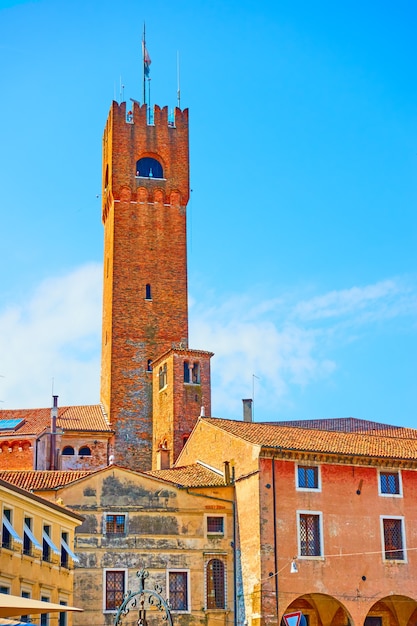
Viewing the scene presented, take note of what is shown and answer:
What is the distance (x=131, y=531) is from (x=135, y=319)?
66.3 feet

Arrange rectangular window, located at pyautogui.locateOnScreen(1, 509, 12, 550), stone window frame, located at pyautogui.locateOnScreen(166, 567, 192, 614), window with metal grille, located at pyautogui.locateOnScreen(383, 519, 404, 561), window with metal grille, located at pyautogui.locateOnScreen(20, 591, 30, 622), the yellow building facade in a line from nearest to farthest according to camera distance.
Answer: window with metal grille, located at pyautogui.locateOnScreen(20, 591, 30, 622) → rectangular window, located at pyautogui.locateOnScreen(1, 509, 12, 550) → the yellow building facade → stone window frame, located at pyautogui.locateOnScreen(166, 567, 192, 614) → window with metal grille, located at pyautogui.locateOnScreen(383, 519, 404, 561)

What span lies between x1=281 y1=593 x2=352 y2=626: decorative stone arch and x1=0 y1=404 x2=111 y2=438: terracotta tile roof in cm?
1718

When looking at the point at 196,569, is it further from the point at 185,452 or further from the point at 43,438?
the point at 43,438

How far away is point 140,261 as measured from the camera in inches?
2283

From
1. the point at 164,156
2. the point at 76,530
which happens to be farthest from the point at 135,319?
the point at 76,530

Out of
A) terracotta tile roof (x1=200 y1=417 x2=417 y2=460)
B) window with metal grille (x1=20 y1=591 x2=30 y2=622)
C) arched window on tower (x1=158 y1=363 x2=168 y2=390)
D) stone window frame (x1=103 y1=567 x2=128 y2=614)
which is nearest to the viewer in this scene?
window with metal grille (x1=20 y1=591 x2=30 y2=622)

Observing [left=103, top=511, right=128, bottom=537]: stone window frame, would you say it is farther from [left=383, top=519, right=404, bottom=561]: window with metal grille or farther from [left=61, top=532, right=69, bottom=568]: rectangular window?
[left=383, top=519, right=404, bottom=561]: window with metal grille

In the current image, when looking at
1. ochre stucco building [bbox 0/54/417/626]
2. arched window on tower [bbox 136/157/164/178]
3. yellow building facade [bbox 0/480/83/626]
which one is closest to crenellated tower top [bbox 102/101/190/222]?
arched window on tower [bbox 136/157/164/178]

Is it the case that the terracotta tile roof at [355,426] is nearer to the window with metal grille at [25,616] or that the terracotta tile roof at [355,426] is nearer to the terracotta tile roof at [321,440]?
the terracotta tile roof at [321,440]

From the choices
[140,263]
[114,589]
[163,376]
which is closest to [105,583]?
[114,589]

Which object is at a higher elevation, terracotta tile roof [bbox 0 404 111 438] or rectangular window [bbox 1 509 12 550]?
terracotta tile roof [bbox 0 404 111 438]

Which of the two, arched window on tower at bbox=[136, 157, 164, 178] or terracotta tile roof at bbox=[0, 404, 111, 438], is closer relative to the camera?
terracotta tile roof at bbox=[0, 404, 111, 438]

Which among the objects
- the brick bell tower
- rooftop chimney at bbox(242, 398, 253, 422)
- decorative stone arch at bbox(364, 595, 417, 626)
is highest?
the brick bell tower

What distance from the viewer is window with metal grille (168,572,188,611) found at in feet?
124
